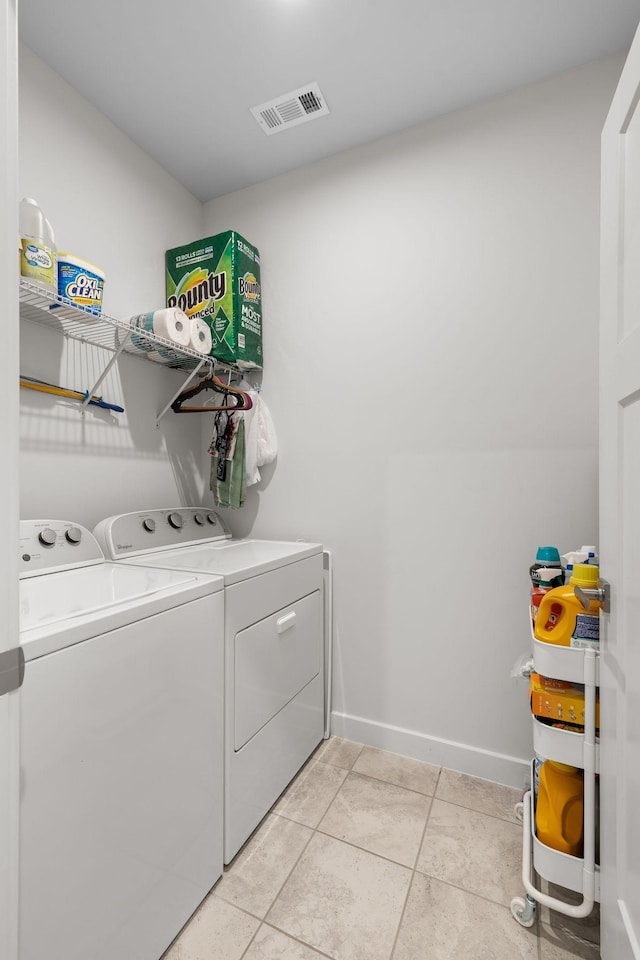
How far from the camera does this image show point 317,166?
204cm

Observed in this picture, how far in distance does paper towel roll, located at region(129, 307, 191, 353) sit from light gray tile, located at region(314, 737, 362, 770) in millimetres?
1826

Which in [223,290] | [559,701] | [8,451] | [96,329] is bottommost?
[559,701]

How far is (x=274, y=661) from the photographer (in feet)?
5.09

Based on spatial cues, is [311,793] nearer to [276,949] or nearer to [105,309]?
[276,949]

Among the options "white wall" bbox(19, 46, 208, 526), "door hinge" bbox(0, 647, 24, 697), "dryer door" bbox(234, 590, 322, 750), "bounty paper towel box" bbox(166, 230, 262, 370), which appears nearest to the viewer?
"door hinge" bbox(0, 647, 24, 697)

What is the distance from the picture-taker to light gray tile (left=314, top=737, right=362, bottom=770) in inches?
72.4

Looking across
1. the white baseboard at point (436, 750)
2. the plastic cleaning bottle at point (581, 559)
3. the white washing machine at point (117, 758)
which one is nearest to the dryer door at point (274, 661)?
the white washing machine at point (117, 758)

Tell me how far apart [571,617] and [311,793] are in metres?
1.20

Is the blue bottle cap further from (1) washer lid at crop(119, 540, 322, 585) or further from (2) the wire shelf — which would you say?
(2) the wire shelf

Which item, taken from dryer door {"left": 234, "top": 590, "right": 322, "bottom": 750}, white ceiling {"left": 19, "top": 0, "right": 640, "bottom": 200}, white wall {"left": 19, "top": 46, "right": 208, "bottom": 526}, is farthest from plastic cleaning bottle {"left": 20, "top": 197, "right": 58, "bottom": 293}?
dryer door {"left": 234, "top": 590, "right": 322, "bottom": 750}

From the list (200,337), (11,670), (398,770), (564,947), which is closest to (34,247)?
(200,337)

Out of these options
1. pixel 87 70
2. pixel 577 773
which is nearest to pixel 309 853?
pixel 577 773

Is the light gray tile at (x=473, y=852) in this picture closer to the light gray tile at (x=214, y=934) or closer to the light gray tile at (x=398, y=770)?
the light gray tile at (x=398, y=770)

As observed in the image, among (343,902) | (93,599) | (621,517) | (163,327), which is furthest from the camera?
(163,327)
